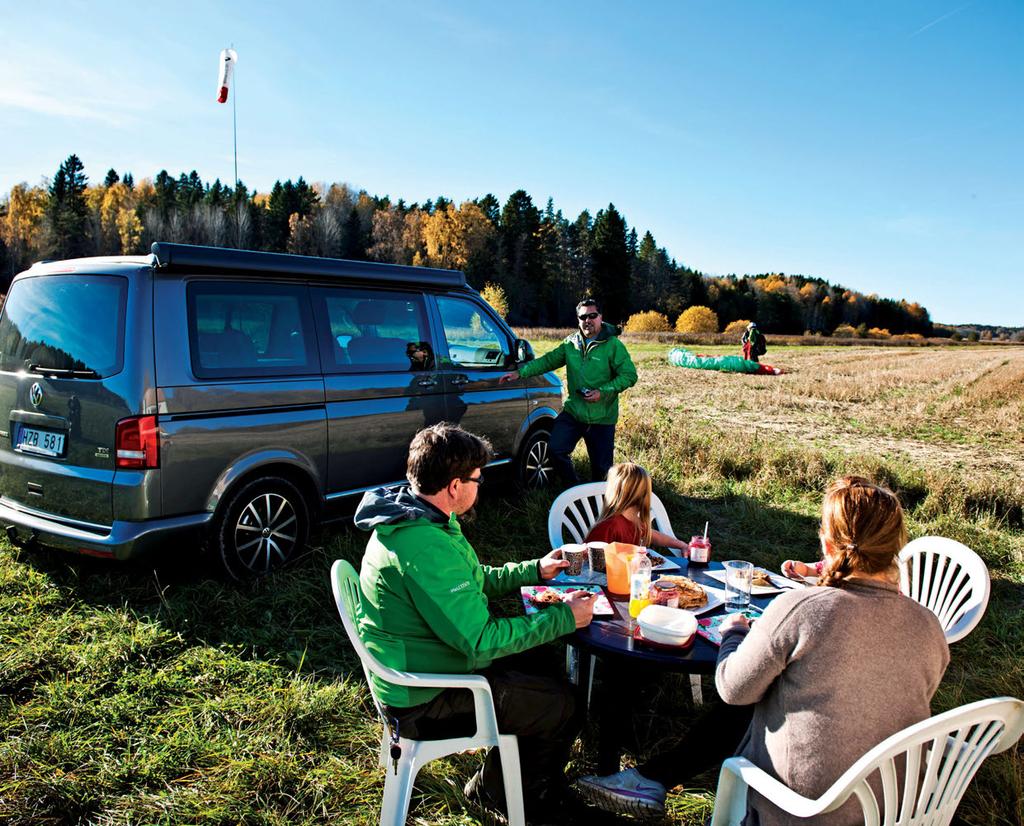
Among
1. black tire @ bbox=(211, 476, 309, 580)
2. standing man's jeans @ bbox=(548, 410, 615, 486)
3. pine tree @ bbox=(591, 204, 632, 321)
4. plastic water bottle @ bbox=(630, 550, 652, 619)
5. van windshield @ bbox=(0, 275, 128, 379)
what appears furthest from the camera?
pine tree @ bbox=(591, 204, 632, 321)

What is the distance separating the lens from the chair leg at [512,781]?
2480mm

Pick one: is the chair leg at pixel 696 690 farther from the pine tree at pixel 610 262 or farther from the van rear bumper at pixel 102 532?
the pine tree at pixel 610 262

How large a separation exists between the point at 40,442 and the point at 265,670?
207cm

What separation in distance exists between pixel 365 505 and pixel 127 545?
Result: 2.29 metres

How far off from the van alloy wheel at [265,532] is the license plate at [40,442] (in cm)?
113

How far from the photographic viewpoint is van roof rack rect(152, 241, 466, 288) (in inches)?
163

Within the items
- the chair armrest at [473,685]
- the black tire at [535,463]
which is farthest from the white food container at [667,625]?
the black tire at [535,463]

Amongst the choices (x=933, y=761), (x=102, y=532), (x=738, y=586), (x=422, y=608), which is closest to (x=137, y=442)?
Result: (x=102, y=532)

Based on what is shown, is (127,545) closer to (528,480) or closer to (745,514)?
(528,480)

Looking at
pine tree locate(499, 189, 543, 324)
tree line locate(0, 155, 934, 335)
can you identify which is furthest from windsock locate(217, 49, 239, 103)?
pine tree locate(499, 189, 543, 324)

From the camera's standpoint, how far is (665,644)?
8.07ft

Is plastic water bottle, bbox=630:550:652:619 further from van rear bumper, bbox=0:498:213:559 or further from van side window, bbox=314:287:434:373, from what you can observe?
van side window, bbox=314:287:434:373

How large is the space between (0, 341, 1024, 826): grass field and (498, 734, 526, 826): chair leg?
0.27 m

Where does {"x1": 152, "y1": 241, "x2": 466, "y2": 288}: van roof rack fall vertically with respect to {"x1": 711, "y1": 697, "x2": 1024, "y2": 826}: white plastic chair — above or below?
above
